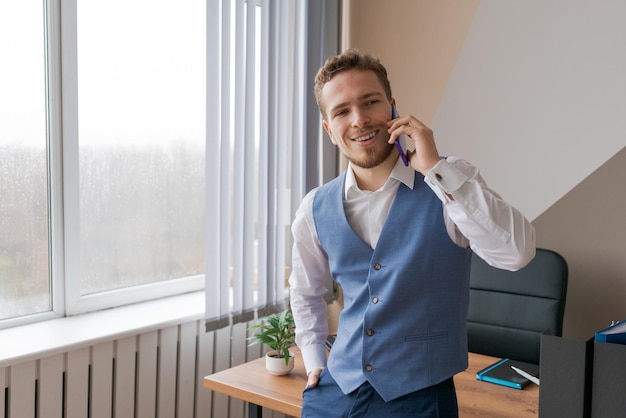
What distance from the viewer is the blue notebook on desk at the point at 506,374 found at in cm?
200

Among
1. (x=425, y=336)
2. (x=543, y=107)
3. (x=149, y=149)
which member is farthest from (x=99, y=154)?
(x=543, y=107)

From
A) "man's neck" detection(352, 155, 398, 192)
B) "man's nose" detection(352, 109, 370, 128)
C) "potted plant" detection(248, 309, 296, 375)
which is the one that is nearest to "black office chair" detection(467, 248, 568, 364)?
"potted plant" detection(248, 309, 296, 375)

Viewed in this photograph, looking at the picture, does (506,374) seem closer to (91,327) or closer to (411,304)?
(411,304)

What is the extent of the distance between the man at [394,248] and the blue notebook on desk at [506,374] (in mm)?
565

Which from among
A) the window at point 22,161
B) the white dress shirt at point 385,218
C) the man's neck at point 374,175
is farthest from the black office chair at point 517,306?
the window at point 22,161

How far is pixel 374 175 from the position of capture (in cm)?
163

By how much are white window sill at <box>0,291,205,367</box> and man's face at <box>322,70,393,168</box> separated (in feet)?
4.01

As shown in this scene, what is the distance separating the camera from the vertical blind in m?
2.66

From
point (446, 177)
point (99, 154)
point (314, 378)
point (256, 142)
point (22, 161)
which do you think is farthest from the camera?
point (256, 142)

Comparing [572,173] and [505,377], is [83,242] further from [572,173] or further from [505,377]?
[572,173]

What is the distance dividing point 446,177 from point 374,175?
29 centimetres

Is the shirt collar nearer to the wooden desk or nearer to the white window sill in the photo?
the wooden desk

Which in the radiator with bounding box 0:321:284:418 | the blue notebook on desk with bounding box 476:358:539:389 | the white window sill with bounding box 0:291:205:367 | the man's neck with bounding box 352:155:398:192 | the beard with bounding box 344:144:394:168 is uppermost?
the beard with bounding box 344:144:394:168

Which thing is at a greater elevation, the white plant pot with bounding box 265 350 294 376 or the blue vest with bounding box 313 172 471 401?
the blue vest with bounding box 313 172 471 401
